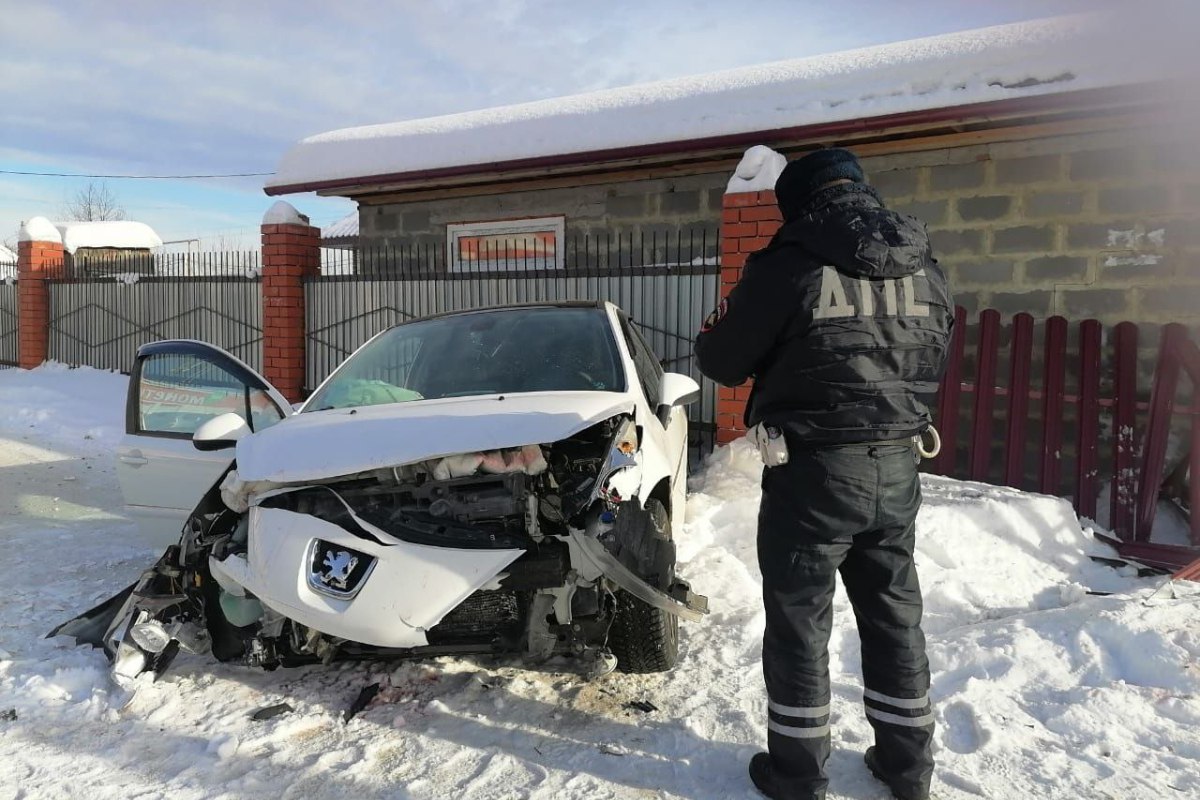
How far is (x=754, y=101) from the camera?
6277 mm

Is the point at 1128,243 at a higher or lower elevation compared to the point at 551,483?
higher

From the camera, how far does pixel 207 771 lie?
7.91 ft

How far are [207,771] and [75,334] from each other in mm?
11844

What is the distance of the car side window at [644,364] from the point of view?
340cm

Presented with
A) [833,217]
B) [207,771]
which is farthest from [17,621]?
[833,217]

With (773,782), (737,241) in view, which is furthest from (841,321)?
(737,241)

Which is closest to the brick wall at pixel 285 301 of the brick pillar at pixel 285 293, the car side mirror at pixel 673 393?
the brick pillar at pixel 285 293

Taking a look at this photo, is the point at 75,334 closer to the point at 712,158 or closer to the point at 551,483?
the point at 712,158

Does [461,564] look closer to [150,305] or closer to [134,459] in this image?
[134,459]

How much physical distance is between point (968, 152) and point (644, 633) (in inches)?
196

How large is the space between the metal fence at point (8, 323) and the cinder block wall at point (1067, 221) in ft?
46.1

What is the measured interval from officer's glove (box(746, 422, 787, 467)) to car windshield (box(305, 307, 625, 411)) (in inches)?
39.0

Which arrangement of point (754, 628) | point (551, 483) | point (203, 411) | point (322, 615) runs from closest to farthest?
point (322, 615) → point (551, 483) → point (754, 628) → point (203, 411)

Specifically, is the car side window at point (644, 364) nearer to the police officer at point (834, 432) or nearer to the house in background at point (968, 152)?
the police officer at point (834, 432)
